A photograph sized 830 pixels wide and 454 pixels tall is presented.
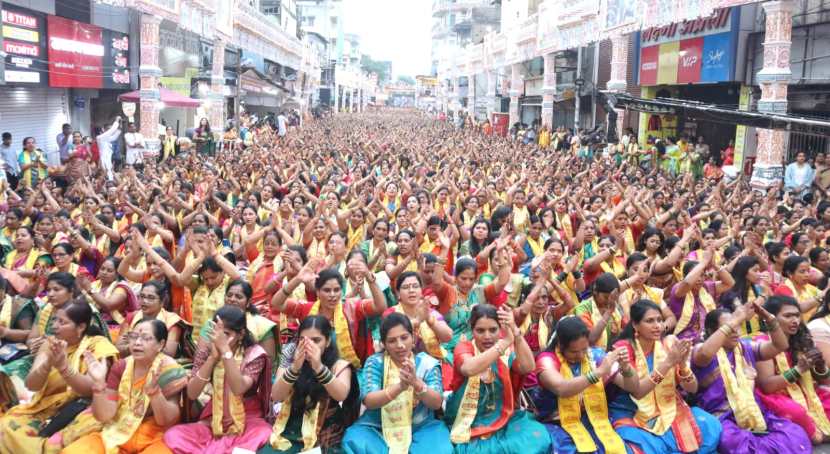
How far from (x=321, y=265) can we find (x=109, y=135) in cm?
1003

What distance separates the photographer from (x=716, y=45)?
16859 millimetres

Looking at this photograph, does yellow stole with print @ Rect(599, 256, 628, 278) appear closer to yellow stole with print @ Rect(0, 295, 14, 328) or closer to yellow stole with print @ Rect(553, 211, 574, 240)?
yellow stole with print @ Rect(553, 211, 574, 240)

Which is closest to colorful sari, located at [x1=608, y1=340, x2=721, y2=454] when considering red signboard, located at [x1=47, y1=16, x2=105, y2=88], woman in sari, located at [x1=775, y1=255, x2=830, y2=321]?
woman in sari, located at [x1=775, y1=255, x2=830, y2=321]

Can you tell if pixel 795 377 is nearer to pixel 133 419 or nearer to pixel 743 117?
pixel 133 419

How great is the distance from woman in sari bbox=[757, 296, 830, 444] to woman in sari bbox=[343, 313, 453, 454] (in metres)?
1.90

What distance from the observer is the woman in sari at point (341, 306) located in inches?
184

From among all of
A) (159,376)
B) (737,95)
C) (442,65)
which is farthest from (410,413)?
(442,65)

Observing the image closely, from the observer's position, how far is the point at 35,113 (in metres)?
16.2

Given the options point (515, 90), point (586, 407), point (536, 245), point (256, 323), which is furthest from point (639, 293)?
point (515, 90)

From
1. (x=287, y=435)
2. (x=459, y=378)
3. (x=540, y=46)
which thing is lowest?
(x=287, y=435)

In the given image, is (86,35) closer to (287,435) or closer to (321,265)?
(321,265)

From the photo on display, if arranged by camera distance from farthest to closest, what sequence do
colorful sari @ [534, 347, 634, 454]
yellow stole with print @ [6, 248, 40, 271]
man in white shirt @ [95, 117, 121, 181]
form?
man in white shirt @ [95, 117, 121, 181] < yellow stole with print @ [6, 248, 40, 271] < colorful sari @ [534, 347, 634, 454]

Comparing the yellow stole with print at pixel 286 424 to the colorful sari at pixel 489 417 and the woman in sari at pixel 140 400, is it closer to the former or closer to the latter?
the woman in sari at pixel 140 400

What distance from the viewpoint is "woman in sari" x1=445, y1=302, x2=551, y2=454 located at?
12.7 ft
